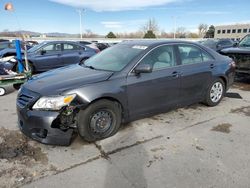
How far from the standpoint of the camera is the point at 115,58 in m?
4.21

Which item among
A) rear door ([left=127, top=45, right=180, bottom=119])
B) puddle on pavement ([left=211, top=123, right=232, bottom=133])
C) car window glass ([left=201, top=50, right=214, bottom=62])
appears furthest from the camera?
car window glass ([left=201, top=50, right=214, bottom=62])

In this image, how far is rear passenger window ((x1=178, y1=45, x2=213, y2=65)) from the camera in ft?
14.6

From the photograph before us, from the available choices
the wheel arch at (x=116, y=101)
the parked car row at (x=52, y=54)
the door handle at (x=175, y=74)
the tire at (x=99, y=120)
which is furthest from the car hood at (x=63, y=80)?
the parked car row at (x=52, y=54)

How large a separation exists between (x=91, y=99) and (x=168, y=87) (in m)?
1.57

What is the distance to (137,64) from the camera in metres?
3.79

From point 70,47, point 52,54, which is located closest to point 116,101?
point 52,54

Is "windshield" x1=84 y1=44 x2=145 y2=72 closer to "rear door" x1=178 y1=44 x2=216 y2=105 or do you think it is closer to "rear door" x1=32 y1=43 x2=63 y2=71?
"rear door" x1=178 y1=44 x2=216 y2=105

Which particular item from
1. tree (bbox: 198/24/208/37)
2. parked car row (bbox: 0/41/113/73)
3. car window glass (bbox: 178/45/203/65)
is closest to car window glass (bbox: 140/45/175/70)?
car window glass (bbox: 178/45/203/65)

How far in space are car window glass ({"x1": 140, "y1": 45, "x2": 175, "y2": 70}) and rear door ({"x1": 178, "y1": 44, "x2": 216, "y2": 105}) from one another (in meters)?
0.24

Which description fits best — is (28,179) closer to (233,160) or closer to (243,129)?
(233,160)

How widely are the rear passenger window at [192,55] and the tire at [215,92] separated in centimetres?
60

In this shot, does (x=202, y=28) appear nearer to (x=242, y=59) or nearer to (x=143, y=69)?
(x=242, y=59)

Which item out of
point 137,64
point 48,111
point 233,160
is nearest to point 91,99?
point 48,111

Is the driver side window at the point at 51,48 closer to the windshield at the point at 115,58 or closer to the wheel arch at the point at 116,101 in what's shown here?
the windshield at the point at 115,58
